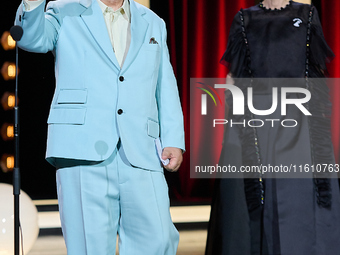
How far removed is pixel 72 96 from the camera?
69.1 inches

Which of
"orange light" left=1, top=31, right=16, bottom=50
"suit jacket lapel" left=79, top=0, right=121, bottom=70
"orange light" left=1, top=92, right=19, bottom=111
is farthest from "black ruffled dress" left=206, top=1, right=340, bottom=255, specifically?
"orange light" left=1, top=92, right=19, bottom=111

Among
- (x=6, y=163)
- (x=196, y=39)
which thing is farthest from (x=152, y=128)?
(x=6, y=163)

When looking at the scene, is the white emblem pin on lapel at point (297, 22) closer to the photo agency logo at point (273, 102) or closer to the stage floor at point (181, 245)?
the photo agency logo at point (273, 102)

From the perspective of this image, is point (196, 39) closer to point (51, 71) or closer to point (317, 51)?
point (51, 71)

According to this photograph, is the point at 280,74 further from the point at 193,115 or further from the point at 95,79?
the point at 193,115

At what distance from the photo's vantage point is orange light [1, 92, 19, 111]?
4.70 meters

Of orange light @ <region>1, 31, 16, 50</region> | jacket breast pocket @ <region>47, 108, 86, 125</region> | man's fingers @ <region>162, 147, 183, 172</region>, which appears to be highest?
orange light @ <region>1, 31, 16, 50</region>

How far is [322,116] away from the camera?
7.48 ft

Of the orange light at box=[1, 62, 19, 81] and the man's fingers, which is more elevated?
the orange light at box=[1, 62, 19, 81]

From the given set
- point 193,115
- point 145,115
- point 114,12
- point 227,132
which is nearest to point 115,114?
point 145,115

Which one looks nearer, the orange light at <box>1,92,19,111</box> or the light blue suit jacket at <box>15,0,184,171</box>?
the light blue suit jacket at <box>15,0,184,171</box>

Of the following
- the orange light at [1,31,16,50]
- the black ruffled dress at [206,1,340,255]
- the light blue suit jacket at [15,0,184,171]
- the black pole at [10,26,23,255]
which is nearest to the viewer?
the black pole at [10,26,23,255]

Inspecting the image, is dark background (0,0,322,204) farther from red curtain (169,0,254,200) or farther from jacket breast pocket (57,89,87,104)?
jacket breast pocket (57,89,87,104)

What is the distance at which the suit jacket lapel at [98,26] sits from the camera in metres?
1.79
